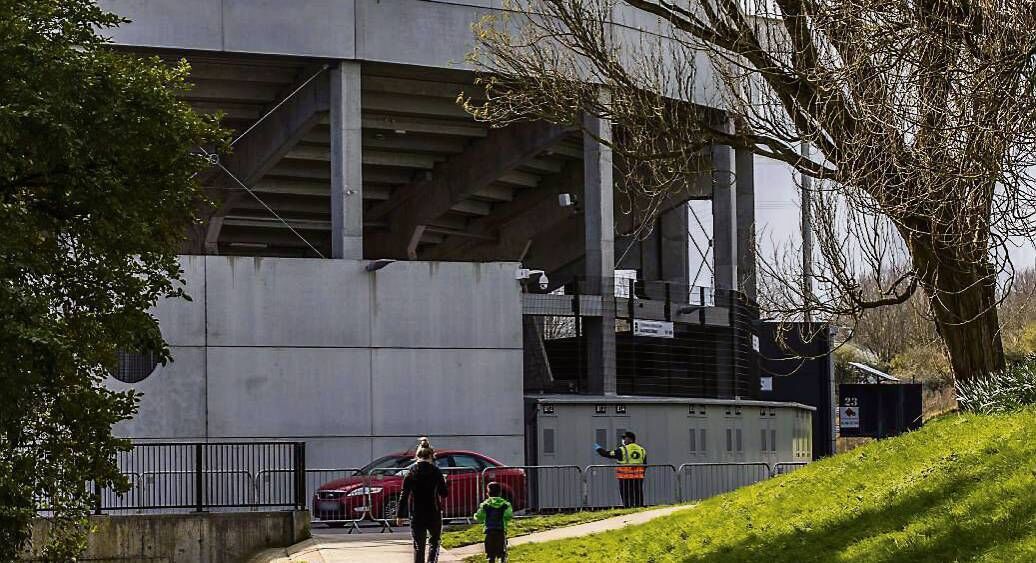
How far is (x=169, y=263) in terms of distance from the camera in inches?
696

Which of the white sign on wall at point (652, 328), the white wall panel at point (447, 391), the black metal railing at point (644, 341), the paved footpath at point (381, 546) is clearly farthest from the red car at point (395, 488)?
the white sign on wall at point (652, 328)

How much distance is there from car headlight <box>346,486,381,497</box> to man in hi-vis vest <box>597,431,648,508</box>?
5025 millimetres

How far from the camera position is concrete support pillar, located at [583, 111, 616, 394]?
133 feet

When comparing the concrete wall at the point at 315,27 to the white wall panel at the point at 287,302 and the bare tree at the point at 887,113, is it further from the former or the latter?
the bare tree at the point at 887,113

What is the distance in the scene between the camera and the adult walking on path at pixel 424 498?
18750 mm

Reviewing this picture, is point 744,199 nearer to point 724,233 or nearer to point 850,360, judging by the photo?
point 724,233

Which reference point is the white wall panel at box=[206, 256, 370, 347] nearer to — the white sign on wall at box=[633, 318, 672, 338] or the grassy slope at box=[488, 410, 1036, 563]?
the white sign on wall at box=[633, 318, 672, 338]

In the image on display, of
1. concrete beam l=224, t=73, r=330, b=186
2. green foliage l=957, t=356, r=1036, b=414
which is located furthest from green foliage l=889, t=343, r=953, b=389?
green foliage l=957, t=356, r=1036, b=414

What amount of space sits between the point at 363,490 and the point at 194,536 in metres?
3.61

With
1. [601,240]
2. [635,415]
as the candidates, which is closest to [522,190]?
[601,240]

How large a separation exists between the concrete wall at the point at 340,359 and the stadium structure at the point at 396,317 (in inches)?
1.7

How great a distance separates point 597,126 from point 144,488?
17157 millimetres

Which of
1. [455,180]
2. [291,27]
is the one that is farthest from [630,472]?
[455,180]

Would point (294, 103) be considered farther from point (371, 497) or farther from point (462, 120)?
point (371, 497)
